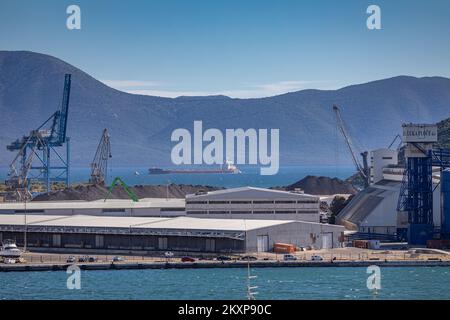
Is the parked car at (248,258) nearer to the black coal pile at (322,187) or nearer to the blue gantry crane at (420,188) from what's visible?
the blue gantry crane at (420,188)

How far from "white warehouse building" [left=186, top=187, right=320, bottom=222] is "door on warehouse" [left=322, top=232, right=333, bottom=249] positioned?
151 inches

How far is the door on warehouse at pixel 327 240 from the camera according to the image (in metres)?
29.4

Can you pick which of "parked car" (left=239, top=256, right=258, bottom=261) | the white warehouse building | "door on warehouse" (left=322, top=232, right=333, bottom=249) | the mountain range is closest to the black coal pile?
the white warehouse building

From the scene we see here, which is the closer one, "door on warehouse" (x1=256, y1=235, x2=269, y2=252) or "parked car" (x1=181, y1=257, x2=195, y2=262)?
"parked car" (x1=181, y1=257, x2=195, y2=262)

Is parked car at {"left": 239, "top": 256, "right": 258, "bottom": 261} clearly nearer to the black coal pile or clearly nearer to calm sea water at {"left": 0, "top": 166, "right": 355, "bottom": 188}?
the black coal pile

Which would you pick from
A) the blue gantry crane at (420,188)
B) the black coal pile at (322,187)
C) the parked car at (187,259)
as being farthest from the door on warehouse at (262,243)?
the black coal pile at (322,187)

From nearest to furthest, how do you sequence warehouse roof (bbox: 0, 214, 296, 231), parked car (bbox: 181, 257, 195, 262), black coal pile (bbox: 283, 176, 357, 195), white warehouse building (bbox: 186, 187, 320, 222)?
1. parked car (bbox: 181, 257, 195, 262)
2. warehouse roof (bbox: 0, 214, 296, 231)
3. white warehouse building (bbox: 186, 187, 320, 222)
4. black coal pile (bbox: 283, 176, 357, 195)

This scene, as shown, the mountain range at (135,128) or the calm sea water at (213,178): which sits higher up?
the mountain range at (135,128)

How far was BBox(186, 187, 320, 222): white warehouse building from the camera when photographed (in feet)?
110

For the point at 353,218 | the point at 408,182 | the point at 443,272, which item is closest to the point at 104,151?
the point at 353,218

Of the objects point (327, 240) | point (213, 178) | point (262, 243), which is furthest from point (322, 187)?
point (213, 178)

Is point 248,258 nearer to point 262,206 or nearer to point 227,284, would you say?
point 227,284

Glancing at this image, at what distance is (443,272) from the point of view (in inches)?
982

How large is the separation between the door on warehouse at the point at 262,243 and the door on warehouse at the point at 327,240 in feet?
6.38
